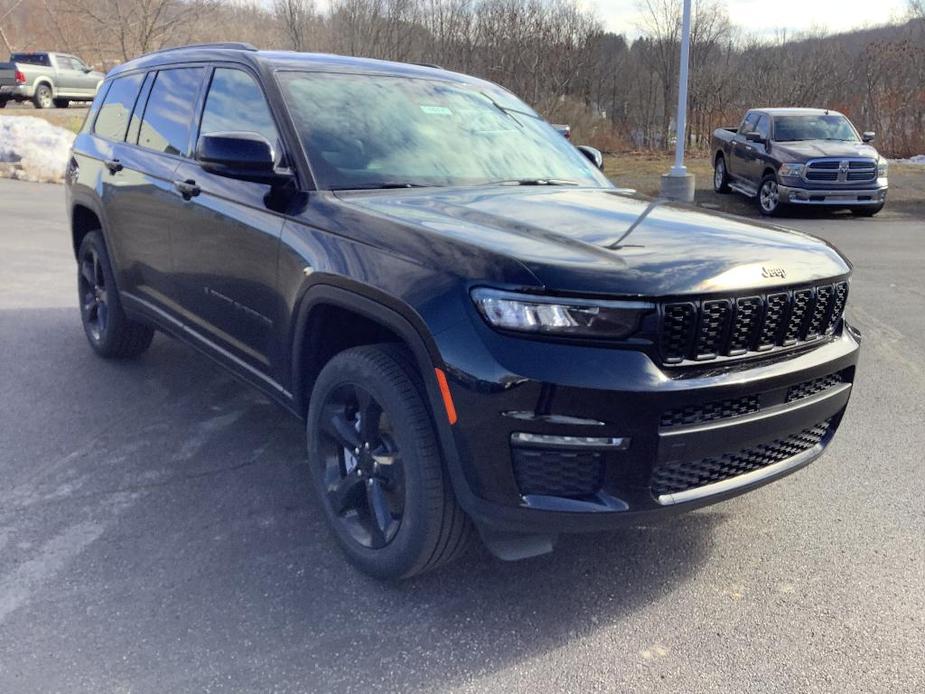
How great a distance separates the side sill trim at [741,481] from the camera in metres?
2.74

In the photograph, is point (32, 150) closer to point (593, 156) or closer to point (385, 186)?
point (593, 156)

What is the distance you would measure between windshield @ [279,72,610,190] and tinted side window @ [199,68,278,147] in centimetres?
14

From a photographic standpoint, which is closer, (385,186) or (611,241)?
(611,241)

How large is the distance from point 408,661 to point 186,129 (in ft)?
9.52

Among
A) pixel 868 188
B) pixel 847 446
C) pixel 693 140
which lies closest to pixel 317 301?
pixel 847 446

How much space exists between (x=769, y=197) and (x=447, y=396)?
13.9 metres

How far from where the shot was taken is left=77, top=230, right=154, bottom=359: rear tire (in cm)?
543

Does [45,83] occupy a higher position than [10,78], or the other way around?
[10,78]

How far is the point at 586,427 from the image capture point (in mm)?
2539

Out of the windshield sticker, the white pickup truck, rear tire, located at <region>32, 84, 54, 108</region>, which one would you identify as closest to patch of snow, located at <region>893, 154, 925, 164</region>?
the windshield sticker

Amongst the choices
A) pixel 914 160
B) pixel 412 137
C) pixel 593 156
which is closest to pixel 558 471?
pixel 412 137

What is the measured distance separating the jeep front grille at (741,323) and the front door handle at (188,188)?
8.06 ft

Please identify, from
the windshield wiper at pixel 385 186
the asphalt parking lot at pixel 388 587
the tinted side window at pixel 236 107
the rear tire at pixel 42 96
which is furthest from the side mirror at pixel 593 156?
the rear tire at pixel 42 96

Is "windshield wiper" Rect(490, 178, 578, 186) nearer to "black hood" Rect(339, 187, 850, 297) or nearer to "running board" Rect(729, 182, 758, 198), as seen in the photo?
"black hood" Rect(339, 187, 850, 297)
